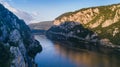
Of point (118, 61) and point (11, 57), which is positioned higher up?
point (11, 57)

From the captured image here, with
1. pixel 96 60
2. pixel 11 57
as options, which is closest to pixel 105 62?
pixel 96 60

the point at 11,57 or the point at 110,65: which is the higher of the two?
the point at 11,57

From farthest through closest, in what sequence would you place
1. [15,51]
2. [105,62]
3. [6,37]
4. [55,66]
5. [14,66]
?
[105,62], [55,66], [6,37], [15,51], [14,66]

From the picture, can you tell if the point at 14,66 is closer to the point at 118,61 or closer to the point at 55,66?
the point at 55,66

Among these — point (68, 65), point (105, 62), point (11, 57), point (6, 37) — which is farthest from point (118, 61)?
point (11, 57)

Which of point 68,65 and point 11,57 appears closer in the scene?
point 11,57

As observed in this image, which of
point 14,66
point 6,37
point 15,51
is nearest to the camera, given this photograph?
point 14,66

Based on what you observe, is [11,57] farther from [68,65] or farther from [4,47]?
[68,65]

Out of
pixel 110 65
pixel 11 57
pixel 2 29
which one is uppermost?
pixel 2 29

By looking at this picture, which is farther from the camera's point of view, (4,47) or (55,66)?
(55,66)
